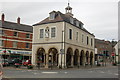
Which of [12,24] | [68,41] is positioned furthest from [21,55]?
[68,41]

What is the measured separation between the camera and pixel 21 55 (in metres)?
54.8

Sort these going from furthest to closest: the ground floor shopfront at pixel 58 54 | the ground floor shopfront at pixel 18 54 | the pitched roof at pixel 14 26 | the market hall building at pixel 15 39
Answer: the pitched roof at pixel 14 26 < the ground floor shopfront at pixel 18 54 < the market hall building at pixel 15 39 < the ground floor shopfront at pixel 58 54

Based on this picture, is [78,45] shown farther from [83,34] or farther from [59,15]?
[59,15]

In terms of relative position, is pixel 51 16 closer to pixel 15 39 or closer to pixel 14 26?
pixel 15 39

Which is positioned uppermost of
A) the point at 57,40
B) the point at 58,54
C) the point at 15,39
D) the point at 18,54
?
the point at 15,39

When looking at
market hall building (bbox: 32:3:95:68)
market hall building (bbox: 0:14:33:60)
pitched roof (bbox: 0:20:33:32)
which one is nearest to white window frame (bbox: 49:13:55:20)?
market hall building (bbox: 32:3:95:68)

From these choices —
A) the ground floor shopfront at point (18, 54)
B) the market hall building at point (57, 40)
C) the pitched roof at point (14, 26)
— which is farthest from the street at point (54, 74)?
the pitched roof at point (14, 26)

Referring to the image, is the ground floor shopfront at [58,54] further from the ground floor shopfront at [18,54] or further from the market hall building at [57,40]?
the ground floor shopfront at [18,54]

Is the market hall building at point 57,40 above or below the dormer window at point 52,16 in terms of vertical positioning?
below

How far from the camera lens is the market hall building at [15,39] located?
166 feet

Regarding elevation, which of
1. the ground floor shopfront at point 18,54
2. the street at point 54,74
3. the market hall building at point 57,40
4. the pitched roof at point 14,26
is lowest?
the street at point 54,74

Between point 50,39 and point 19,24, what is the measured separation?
76.1 ft

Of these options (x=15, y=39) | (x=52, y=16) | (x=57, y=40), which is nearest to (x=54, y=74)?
(x=57, y=40)

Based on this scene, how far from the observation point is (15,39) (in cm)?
5369
